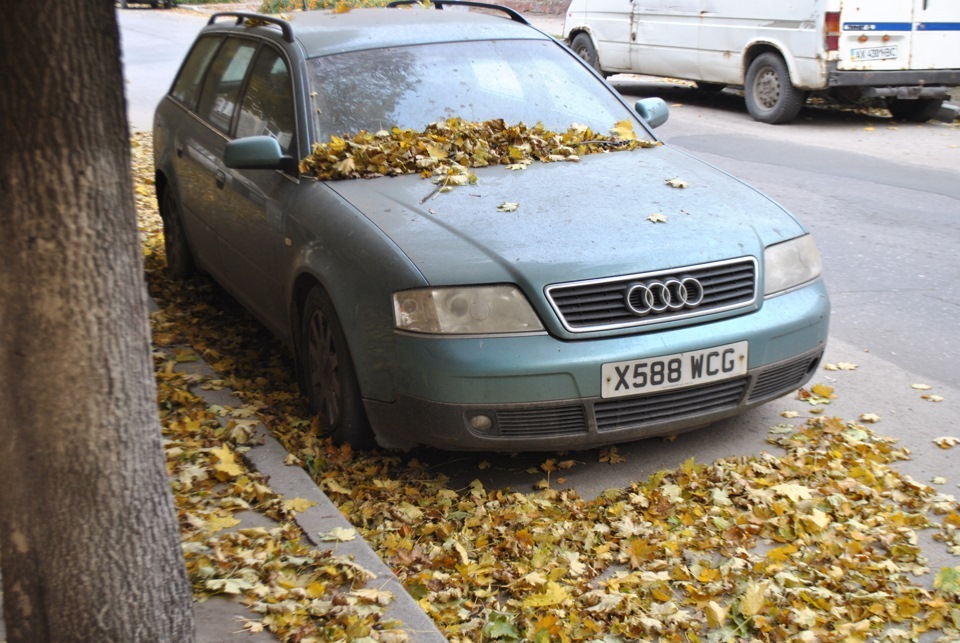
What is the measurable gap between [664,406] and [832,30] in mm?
9540

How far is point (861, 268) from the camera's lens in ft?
24.2

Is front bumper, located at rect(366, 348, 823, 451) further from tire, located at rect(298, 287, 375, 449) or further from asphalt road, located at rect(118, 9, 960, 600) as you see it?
asphalt road, located at rect(118, 9, 960, 600)

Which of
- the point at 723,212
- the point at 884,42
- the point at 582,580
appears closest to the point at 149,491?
the point at 582,580

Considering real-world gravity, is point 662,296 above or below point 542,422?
above

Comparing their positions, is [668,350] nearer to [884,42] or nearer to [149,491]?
[149,491]

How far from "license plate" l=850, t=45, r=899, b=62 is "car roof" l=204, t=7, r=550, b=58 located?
24.1 ft

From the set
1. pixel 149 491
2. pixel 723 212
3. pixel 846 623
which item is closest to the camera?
pixel 149 491

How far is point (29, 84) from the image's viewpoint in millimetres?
2441

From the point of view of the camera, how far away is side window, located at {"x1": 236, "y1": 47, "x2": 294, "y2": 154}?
210 inches

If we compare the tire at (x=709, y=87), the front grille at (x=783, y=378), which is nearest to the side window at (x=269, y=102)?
the front grille at (x=783, y=378)

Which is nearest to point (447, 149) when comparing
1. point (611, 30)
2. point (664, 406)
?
point (664, 406)

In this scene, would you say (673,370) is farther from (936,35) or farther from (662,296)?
(936,35)

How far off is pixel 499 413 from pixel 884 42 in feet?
33.2

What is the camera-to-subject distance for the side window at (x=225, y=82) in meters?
6.04
